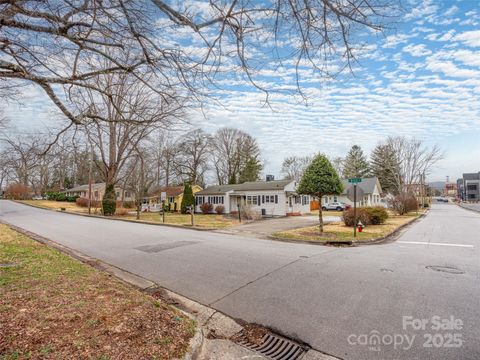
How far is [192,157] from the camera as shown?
46250 mm

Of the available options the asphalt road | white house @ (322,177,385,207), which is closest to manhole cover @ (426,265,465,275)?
the asphalt road

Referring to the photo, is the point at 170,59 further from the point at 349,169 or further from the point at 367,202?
the point at 349,169

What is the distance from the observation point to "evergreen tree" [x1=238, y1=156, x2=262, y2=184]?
47812 mm

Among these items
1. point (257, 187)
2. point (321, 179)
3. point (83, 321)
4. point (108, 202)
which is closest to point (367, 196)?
point (257, 187)

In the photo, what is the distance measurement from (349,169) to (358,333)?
204ft

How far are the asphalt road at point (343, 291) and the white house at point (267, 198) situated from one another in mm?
19253

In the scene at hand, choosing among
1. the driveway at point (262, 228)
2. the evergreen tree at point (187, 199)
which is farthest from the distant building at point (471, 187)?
the driveway at point (262, 228)

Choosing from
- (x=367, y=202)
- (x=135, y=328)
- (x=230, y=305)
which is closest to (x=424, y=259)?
(x=230, y=305)

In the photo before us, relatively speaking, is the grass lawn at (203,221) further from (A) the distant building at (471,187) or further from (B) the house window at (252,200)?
(A) the distant building at (471,187)

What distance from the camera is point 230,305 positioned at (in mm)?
4770

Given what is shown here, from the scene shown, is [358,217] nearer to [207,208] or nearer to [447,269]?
[447,269]

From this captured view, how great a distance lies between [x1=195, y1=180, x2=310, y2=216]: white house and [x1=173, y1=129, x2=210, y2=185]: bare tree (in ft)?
39.1

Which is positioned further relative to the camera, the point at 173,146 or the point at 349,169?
the point at 349,169

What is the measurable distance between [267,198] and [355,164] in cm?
3794
